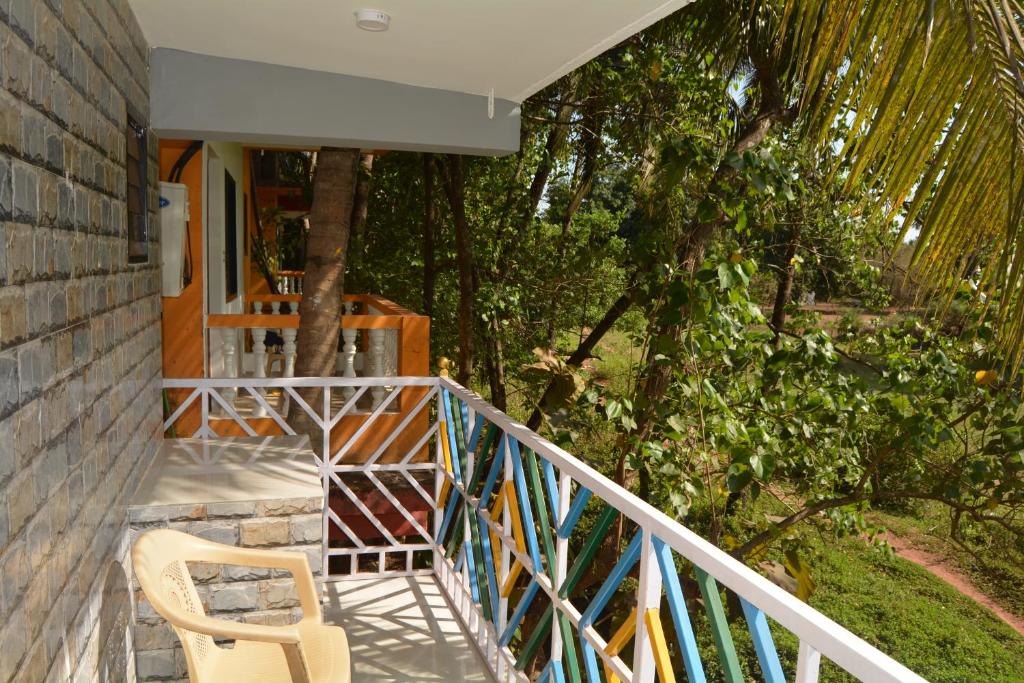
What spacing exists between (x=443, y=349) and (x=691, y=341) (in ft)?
19.4

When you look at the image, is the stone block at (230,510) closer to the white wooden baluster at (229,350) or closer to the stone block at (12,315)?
the stone block at (12,315)

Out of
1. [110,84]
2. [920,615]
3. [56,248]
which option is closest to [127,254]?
[110,84]

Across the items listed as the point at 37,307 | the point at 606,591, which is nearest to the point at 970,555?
the point at 606,591

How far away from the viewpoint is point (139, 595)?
3088 millimetres

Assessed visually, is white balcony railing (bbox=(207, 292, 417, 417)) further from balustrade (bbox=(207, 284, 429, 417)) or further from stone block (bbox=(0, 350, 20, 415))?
stone block (bbox=(0, 350, 20, 415))

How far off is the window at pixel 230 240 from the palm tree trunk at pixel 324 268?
2.25 meters

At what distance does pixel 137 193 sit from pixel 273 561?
1.52 meters

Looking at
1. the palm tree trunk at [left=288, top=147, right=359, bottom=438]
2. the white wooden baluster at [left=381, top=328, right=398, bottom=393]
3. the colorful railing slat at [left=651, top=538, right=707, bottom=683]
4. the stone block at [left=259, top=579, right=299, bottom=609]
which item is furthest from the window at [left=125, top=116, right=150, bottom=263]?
the white wooden baluster at [left=381, top=328, right=398, bottom=393]

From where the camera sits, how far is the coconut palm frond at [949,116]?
2.00 m

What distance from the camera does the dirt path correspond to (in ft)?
37.1

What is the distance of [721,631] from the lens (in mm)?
1776

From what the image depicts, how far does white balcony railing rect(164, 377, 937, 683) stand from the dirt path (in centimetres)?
759

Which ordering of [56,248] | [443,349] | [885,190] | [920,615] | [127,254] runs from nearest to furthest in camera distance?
[56,248] < [885,190] < [127,254] < [443,349] < [920,615]

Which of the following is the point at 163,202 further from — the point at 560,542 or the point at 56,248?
the point at 560,542
